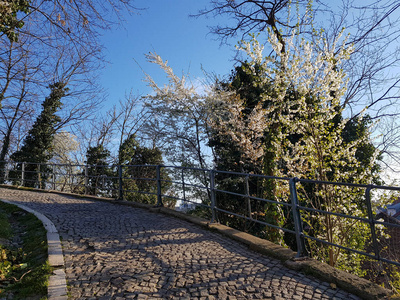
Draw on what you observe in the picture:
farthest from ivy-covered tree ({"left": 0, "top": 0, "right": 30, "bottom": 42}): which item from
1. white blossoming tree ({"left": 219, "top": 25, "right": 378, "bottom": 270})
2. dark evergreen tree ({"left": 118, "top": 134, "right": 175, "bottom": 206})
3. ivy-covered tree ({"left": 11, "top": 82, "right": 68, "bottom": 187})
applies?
ivy-covered tree ({"left": 11, "top": 82, "right": 68, "bottom": 187})

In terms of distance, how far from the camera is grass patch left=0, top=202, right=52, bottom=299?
143 inches

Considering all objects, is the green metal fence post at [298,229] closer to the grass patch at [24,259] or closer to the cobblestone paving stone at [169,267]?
the cobblestone paving stone at [169,267]

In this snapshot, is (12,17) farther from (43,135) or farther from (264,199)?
(43,135)

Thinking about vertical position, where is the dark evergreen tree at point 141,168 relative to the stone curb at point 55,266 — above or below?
above

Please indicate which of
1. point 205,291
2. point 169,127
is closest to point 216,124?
point 169,127

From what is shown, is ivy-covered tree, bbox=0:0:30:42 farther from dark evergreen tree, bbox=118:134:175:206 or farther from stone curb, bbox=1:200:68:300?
dark evergreen tree, bbox=118:134:175:206

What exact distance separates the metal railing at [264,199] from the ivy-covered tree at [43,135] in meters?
0.67

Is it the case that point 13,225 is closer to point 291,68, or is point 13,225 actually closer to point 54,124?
point 291,68

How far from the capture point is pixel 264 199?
16.1 feet

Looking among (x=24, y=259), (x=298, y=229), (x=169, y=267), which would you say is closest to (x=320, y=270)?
(x=298, y=229)

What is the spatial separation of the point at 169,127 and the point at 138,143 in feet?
16.9

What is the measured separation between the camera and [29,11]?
7453 mm

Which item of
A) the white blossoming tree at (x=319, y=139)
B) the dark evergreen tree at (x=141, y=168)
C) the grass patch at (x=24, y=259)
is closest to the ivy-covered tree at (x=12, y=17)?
the grass patch at (x=24, y=259)

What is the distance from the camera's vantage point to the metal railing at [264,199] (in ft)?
14.9
